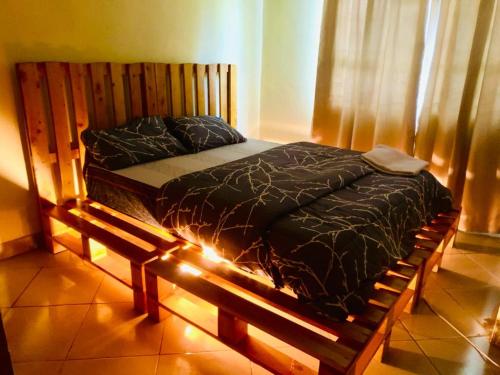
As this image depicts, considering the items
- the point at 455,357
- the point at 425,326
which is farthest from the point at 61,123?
the point at 455,357

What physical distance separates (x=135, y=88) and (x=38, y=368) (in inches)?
72.1

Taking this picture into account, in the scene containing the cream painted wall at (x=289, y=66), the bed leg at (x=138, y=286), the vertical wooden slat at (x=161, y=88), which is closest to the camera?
the bed leg at (x=138, y=286)

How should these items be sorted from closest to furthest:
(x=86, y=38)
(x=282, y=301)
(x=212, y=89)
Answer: (x=282, y=301) → (x=86, y=38) → (x=212, y=89)

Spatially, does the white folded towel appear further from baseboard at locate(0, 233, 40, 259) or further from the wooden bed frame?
baseboard at locate(0, 233, 40, 259)

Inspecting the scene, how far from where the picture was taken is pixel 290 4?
3.57m

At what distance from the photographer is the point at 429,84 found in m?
2.84

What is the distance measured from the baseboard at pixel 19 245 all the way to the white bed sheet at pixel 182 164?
807 millimetres

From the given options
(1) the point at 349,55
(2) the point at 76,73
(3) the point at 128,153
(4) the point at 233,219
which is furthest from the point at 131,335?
(1) the point at 349,55

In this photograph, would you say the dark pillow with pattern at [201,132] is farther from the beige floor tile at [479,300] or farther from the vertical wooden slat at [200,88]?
the beige floor tile at [479,300]

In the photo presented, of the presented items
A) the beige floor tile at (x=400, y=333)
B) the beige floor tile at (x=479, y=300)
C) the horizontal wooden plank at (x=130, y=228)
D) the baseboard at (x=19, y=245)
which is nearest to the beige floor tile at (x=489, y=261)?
the beige floor tile at (x=479, y=300)

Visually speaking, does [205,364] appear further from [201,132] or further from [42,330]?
[201,132]

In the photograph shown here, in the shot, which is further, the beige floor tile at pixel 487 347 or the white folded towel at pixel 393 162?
the white folded towel at pixel 393 162

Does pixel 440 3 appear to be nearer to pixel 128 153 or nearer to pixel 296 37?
pixel 296 37

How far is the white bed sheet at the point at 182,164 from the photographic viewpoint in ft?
6.92
